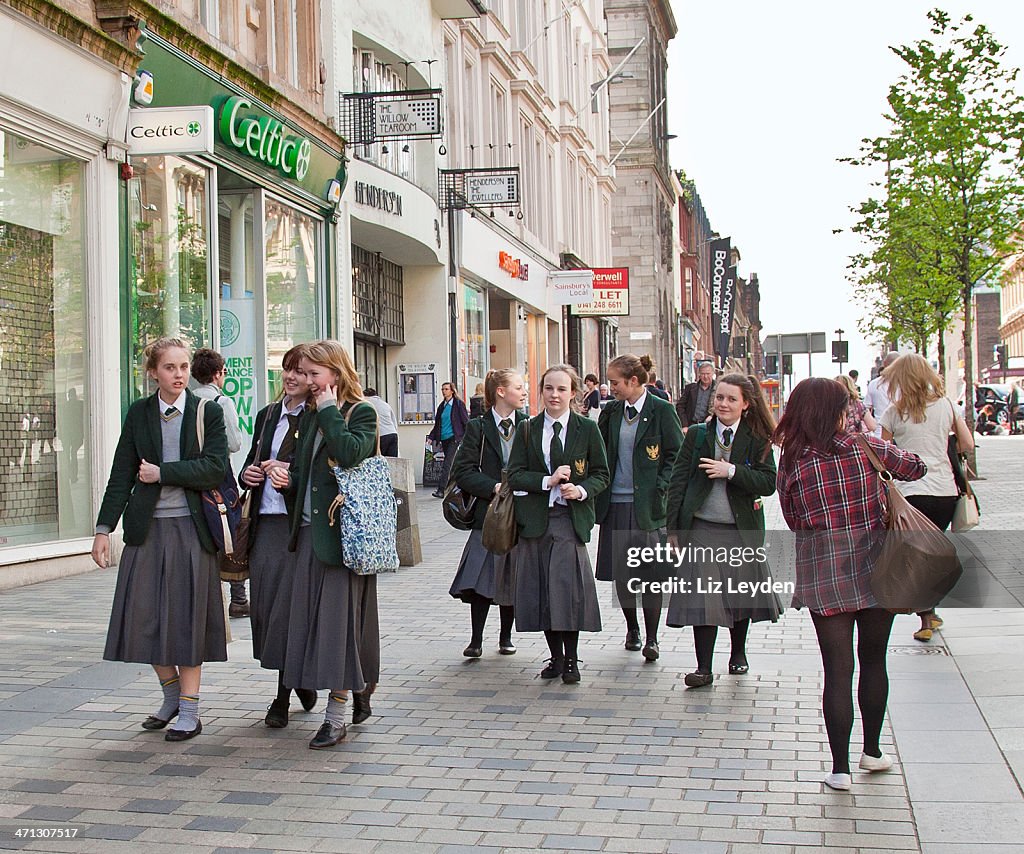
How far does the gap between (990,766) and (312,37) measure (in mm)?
15537

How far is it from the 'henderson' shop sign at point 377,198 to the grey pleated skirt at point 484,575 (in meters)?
13.0

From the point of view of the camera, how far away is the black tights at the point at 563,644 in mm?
7578

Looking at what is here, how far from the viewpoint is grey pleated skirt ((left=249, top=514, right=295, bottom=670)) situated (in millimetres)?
6227

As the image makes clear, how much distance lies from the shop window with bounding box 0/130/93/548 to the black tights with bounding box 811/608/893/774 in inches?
313

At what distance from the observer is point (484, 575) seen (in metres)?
8.23

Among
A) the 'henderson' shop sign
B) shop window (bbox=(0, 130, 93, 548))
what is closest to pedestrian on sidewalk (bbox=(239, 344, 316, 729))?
shop window (bbox=(0, 130, 93, 548))

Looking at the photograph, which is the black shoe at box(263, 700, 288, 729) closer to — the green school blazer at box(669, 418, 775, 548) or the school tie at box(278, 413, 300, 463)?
the school tie at box(278, 413, 300, 463)

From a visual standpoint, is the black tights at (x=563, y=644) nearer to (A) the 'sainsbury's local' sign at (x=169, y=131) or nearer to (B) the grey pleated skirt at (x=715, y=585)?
(B) the grey pleated skirt at (x=715, y=585)

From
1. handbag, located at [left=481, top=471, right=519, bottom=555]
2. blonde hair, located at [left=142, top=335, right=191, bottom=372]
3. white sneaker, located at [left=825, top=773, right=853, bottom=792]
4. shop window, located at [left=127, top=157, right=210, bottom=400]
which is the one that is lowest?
white sneaker, located at [left=825, top=773, right=853, bottom=792]

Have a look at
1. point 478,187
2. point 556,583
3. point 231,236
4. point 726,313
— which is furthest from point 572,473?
point 726,313

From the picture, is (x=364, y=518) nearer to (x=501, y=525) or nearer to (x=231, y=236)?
(x=501, y=525)

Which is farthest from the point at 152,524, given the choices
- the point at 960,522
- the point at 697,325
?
the point at 697,325

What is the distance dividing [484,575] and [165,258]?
747cm

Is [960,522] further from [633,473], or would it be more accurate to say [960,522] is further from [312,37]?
[312,37]
